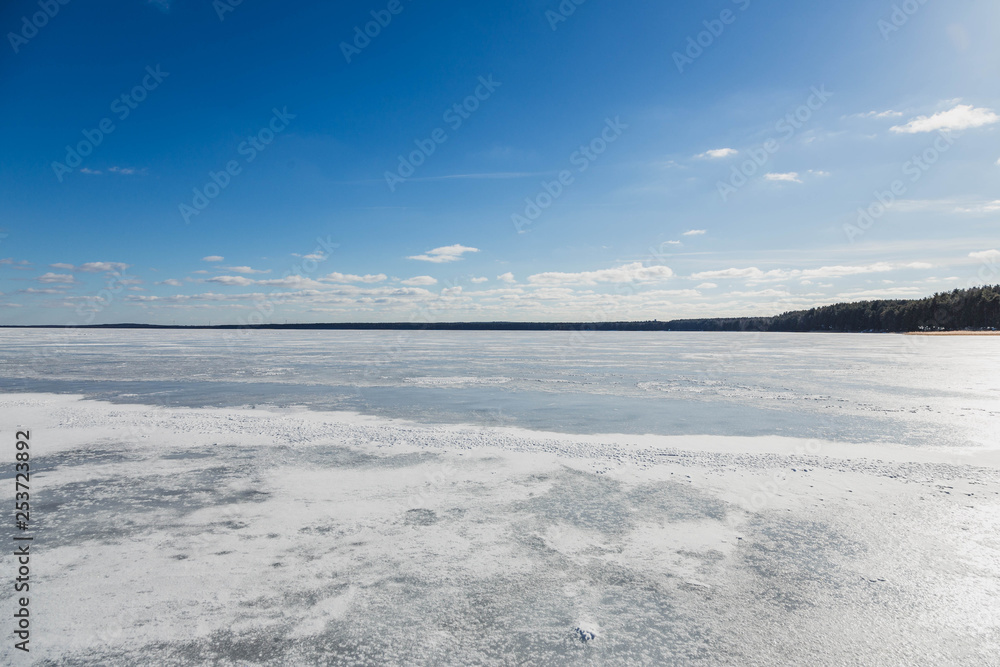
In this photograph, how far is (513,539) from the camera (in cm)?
402

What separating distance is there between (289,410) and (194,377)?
25.3 ft

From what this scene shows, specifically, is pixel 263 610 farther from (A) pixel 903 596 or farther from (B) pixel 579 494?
(A) pixel 903 596

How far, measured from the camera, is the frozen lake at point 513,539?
107 inches

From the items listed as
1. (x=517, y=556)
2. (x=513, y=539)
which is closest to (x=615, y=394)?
(x=513, y=539)

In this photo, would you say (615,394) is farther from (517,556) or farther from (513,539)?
(517,556)

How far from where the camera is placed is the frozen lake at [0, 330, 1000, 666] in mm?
2723

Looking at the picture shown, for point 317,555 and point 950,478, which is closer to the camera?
point 317,555

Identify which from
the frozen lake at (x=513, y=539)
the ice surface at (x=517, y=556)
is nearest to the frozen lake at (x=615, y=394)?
the frozen lake at (x=513, y=539)

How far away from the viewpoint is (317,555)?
146 inches

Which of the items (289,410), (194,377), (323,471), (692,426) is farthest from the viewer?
(194,377)

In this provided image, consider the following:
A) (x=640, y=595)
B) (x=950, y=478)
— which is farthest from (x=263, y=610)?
(x=950, y=478)

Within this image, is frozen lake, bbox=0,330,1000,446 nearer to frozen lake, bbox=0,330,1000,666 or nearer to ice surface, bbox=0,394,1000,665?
frozen lake, bbox=0,330,1000,666

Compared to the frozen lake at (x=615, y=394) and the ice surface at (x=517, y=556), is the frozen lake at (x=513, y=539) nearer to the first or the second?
the ice surface at (x=517, y=556)

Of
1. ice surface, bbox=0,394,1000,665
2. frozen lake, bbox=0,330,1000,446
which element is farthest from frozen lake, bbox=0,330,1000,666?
frozen lake, bbox=0,330,1000,446
